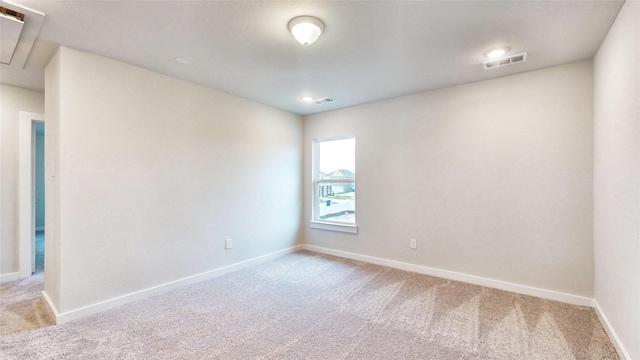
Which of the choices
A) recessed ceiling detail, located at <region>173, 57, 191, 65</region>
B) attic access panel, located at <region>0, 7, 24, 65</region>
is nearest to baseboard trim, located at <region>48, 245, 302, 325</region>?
attic access panel, located at <region>0, 7, 24, 65</region>

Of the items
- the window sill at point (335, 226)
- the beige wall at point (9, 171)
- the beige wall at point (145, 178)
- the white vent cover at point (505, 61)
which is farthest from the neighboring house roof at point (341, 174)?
the beige wall at point (9, 171)

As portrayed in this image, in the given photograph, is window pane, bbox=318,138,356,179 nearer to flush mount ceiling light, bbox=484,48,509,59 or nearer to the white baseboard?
flush mount ceiling light, bbox=484,48,509,59

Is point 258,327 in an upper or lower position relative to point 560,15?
lower

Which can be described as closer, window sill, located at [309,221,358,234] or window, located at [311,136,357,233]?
window sill, located at [309,221,358,234]

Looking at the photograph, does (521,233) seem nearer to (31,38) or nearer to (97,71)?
(97,71)

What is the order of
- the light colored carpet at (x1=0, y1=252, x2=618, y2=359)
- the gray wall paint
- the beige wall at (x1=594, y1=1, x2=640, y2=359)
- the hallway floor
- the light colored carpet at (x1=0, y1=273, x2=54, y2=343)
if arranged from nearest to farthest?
the beige wall at (x1=594, y1=1, x2=640, y2=359), the light colored carpet at (x1=0, y1=252, x2=618, y2=359), the light colored carpet at (x1=0, y1=273, x2=54, y2=343), the hallway floor, the gray wall paint

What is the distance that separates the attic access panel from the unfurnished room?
19 mm

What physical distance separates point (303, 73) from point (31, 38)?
2.29 meters

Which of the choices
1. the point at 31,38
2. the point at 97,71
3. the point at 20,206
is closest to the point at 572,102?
the point at 97,71

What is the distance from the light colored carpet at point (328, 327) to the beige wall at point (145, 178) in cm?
42

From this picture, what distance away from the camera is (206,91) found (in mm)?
3482

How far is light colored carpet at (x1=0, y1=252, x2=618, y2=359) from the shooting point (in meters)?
1.99

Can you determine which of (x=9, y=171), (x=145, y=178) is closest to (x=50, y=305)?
(x=145, y=178)

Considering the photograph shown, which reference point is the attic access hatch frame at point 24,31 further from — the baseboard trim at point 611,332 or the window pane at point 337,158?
the baseboard trim at point 611,332
